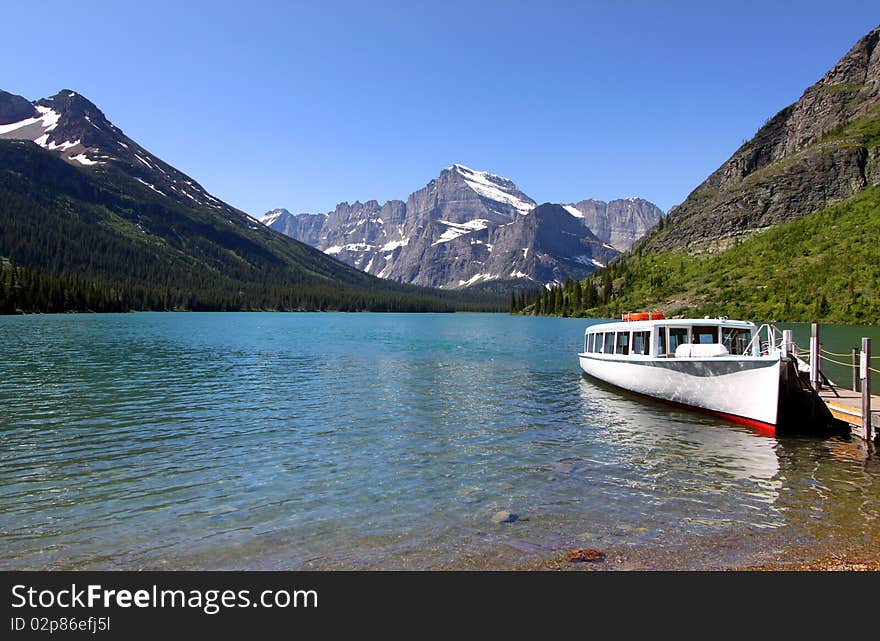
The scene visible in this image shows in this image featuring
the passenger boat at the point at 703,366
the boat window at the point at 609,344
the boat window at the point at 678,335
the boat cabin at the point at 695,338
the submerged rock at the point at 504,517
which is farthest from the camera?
the boat window at the point at 609,344

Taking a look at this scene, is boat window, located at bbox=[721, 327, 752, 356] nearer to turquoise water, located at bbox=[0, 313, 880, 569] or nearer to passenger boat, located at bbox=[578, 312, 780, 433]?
passenger boat, located at bbox=[578, 312, 780, 433]

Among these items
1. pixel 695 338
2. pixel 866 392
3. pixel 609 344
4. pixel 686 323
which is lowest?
pixel 866 392

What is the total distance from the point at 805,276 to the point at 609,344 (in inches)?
5193

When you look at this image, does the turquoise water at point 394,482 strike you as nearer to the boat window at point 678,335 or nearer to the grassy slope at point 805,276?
the boat window at point 678,335

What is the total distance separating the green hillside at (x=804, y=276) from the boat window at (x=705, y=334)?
4294 inches

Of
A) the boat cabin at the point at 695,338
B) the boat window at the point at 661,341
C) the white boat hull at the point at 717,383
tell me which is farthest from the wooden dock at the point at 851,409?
the boat window at the point at 661,341

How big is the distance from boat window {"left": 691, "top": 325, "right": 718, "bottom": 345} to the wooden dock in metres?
A: 6.82

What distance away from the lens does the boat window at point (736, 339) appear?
36688 mm

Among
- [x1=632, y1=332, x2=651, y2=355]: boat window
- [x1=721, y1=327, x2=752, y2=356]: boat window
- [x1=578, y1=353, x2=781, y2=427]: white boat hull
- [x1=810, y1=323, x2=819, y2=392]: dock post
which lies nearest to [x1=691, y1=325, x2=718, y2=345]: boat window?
[x1=721, y1=327, x2=752, y2=356]: boat window

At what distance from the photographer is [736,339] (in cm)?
3694

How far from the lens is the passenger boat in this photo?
28.6 metres

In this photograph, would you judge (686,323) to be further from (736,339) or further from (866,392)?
(866,392)

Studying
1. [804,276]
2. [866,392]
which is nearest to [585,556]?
[866,392]
